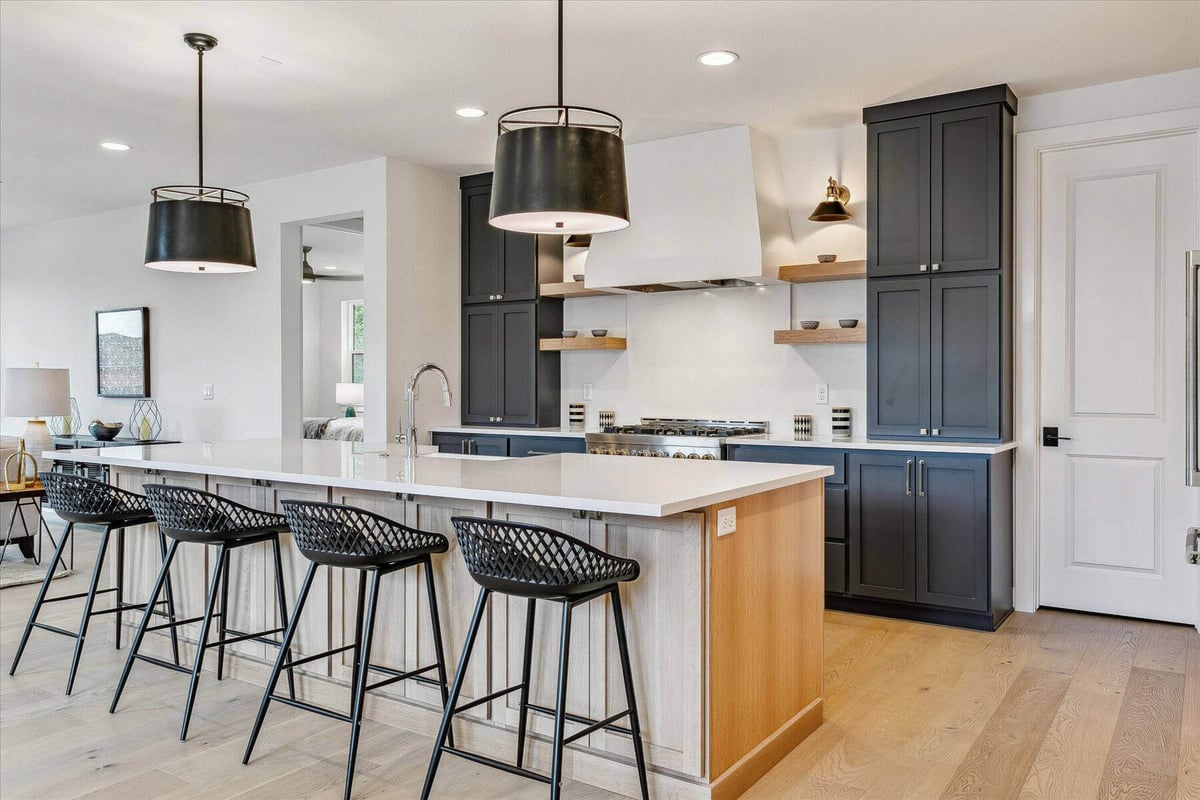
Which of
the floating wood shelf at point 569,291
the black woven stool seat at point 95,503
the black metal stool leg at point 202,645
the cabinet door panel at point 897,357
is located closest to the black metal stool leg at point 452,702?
the black metal stool leg at point 202,645

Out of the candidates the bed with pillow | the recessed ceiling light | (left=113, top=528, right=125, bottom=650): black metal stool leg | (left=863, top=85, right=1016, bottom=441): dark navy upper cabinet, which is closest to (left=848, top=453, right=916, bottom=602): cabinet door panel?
(left=863, top=85, right=1016, bottom=441): dark navy upper cabinet

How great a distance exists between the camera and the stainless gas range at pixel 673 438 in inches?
190

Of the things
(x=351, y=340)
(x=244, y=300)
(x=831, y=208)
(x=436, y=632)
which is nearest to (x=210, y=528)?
(x=436, y=632)

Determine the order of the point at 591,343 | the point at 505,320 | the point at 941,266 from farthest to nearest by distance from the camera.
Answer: the point at 505,320 < the point at 591,343 < the point at 941,266

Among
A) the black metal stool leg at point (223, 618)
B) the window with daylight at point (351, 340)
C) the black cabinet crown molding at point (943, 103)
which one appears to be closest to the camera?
the black metal stool leg at point (223, 618)

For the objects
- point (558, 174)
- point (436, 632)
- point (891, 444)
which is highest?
point (558, 174)

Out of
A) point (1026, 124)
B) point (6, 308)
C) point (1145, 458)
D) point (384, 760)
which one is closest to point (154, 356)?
point (6, 308)

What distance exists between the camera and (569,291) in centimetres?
586

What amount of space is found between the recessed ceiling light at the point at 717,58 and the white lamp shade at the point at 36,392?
497cm

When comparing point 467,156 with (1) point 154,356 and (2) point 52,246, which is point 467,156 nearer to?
(1) point 154,356

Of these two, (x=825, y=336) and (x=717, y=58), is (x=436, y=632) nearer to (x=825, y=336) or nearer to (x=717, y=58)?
(x=717, y=58)

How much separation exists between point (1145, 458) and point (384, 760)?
3.70 metres

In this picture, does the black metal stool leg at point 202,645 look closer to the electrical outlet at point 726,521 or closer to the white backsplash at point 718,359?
the electrical outlet at point 726,521

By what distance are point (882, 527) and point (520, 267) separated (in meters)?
2.91
